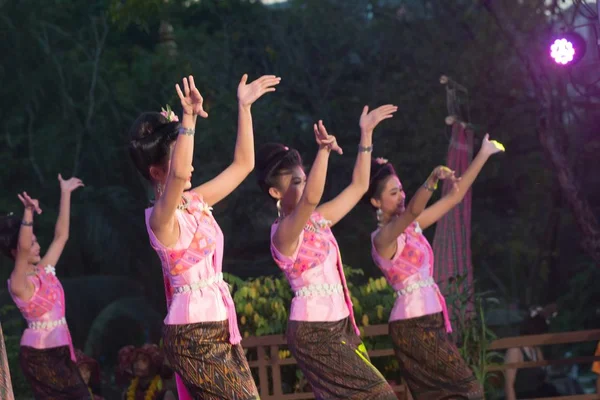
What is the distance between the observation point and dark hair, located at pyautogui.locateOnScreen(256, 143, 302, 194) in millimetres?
5309

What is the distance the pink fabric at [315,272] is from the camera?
5168 millimetres

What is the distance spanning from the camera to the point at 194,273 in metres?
4.16

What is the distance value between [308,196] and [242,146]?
417 mm

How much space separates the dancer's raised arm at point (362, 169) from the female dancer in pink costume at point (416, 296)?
1.05ft

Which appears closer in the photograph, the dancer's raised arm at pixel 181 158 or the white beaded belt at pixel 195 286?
the dancer's raised arm at pixel 181 158

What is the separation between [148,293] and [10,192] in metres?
3.02

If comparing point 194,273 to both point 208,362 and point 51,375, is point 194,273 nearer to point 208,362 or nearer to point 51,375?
point 208,362

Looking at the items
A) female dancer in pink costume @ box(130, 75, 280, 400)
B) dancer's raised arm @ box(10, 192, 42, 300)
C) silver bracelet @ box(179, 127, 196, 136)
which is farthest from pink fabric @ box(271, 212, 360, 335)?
dancer's raised arm @ box(10, 192, 42, 300)

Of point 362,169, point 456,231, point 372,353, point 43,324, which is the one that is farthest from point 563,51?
point 43,324

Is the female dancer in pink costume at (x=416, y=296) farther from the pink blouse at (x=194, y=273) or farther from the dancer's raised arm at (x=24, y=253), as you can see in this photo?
the dancer's raised arm at (x=24, y=253)

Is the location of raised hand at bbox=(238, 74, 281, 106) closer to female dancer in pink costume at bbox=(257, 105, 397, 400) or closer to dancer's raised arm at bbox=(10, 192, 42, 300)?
female dancer in pink costume at bbox=(257, 105, 397, 400)

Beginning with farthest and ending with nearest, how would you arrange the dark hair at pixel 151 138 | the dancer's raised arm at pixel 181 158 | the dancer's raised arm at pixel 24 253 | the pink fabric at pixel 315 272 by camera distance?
the dancer's raised arm at pixel 24 253 → the pink fabric at pixel 315 272 → the dark hair at pixel 151 138 → the dancer's raised arm at pixel 181 158

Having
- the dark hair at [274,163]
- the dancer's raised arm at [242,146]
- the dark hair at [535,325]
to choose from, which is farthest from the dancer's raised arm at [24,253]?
the dark hair at [535,325]

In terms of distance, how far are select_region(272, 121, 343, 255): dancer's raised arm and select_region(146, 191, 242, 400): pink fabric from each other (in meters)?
0.59
